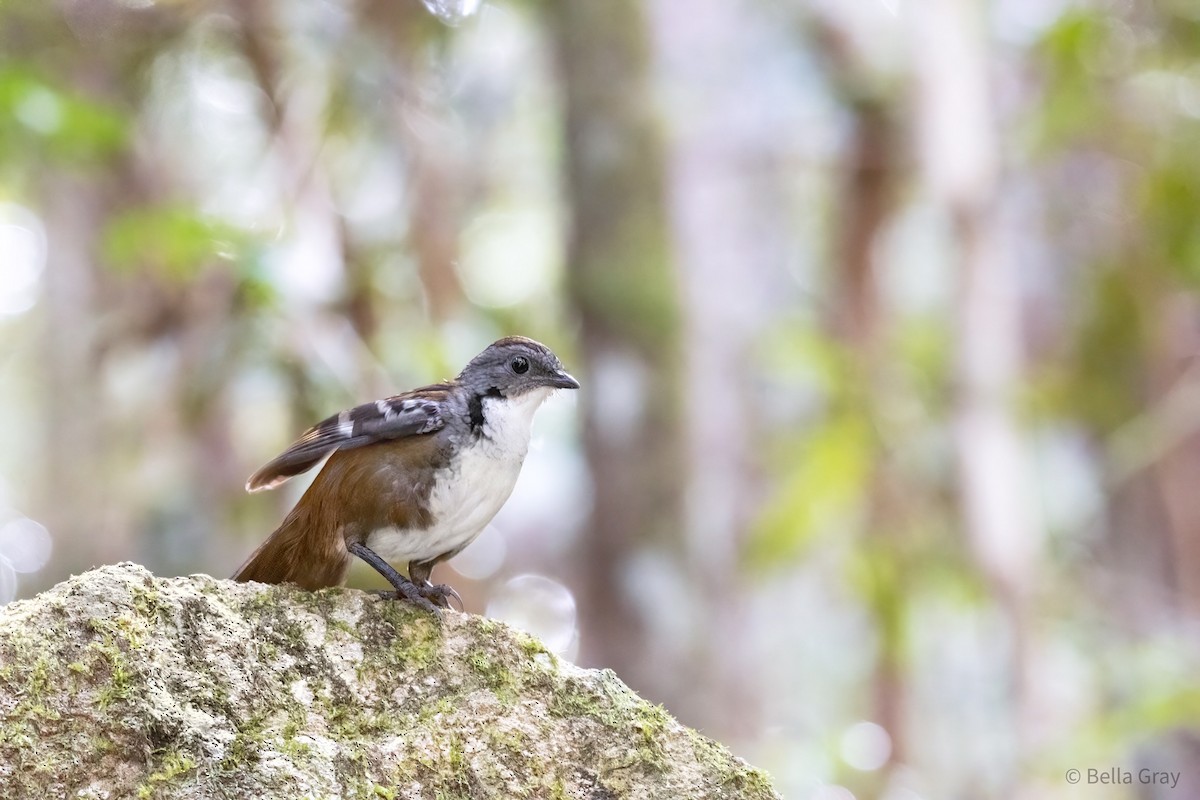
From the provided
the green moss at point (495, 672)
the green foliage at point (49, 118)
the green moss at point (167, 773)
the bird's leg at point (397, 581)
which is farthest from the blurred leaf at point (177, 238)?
the green moss at point (167, 773)

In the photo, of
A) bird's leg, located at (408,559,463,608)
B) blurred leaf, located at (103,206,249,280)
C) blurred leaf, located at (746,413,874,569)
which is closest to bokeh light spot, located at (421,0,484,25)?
blurred leaf, located at (103,206,249,280)

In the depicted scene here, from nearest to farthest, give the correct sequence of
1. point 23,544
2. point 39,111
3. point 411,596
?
point 411,596 → point 39,111 → point 23,544

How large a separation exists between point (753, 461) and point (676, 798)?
22.9ft

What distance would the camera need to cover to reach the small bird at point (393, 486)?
288cm

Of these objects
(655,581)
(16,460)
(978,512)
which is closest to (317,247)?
(655,581)

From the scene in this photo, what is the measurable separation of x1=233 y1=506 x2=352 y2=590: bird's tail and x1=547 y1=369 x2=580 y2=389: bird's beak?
2.33 feet

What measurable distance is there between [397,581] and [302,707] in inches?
18.5

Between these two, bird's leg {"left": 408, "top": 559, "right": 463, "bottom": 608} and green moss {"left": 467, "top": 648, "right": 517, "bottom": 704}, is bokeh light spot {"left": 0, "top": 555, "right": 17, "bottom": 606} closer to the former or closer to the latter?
bird's leg {"left": 408, "top": 559, "right": 463, "bottom": 608}

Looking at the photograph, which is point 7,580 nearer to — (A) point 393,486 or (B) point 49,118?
(B) point 49,118

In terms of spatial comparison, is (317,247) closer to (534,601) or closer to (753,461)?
(534,601)

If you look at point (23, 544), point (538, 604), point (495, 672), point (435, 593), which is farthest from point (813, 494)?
point (23, 544)

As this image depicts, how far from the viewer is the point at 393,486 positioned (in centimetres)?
288

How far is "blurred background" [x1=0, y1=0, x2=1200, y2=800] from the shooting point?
5605mm

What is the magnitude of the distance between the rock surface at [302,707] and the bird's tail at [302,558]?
298mm
